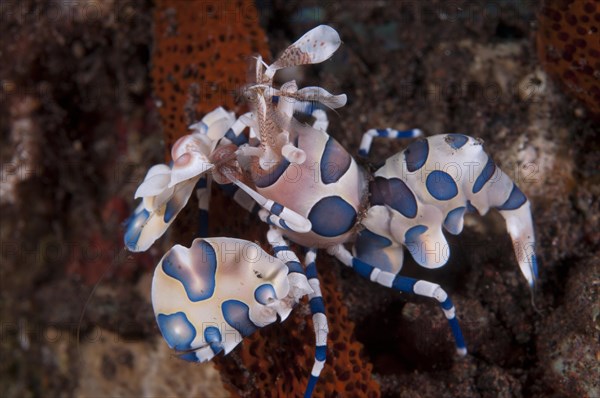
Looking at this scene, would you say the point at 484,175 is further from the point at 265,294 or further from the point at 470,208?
the point at 265,294

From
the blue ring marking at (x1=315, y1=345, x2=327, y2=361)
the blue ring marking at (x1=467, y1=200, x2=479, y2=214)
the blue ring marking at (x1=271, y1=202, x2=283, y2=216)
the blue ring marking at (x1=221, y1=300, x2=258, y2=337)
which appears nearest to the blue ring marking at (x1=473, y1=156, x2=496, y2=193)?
the blue ring marking at (x1=467, y1=200, x2=479, y2=214)

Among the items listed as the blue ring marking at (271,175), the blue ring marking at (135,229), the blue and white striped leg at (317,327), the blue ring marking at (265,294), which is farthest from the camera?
the blue ring marking at (135,229)

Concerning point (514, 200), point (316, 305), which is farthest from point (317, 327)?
point (514, 200)

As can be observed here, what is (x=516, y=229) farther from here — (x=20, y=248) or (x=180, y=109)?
(x=20, y=248)

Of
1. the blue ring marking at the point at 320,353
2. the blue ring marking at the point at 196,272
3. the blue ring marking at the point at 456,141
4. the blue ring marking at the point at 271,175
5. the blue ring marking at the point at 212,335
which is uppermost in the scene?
the blue ring marking at the point at 271,175

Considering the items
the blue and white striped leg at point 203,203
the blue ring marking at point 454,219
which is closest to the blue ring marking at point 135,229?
the blue and white striped leg at point 203,203

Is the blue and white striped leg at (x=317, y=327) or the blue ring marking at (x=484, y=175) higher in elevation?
the blue ring marking at (x=484, y=175)

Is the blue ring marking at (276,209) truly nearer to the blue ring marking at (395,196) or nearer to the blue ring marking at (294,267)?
the blue ring marking at (294,267)

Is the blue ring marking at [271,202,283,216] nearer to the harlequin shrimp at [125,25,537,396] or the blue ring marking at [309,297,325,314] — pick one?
the harlequin shrimp at [125,25,537,396]
